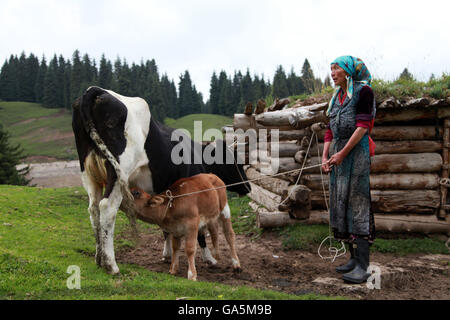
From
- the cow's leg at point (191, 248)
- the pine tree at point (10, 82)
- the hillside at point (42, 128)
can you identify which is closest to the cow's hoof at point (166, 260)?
the cow's leg at point (191, 248)

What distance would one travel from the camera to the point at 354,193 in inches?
180

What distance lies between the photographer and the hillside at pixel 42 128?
153 feet

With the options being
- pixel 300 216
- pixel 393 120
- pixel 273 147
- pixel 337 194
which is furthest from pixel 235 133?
pixel 337 194

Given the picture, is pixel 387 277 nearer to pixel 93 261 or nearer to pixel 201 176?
pixel 201 176

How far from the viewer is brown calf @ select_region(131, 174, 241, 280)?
14.9 feet

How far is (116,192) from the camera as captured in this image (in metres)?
4.43

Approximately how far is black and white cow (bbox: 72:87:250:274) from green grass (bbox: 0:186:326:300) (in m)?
0.47

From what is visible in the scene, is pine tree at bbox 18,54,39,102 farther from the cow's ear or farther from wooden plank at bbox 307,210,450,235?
wooden plank at bbox 307,210,450,235

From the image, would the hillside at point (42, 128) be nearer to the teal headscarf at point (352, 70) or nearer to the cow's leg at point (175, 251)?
the cow's leg at point (175, 251)

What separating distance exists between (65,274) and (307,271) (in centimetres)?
346

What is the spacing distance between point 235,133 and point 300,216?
2956mm

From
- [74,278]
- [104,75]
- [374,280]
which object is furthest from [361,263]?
[104,75]

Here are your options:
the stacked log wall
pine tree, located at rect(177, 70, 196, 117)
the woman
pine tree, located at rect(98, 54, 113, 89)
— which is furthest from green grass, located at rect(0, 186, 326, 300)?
pine tree, located at rect(177, 70, 196, 117)

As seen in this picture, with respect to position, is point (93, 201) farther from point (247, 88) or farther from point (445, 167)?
point (247, 88)
